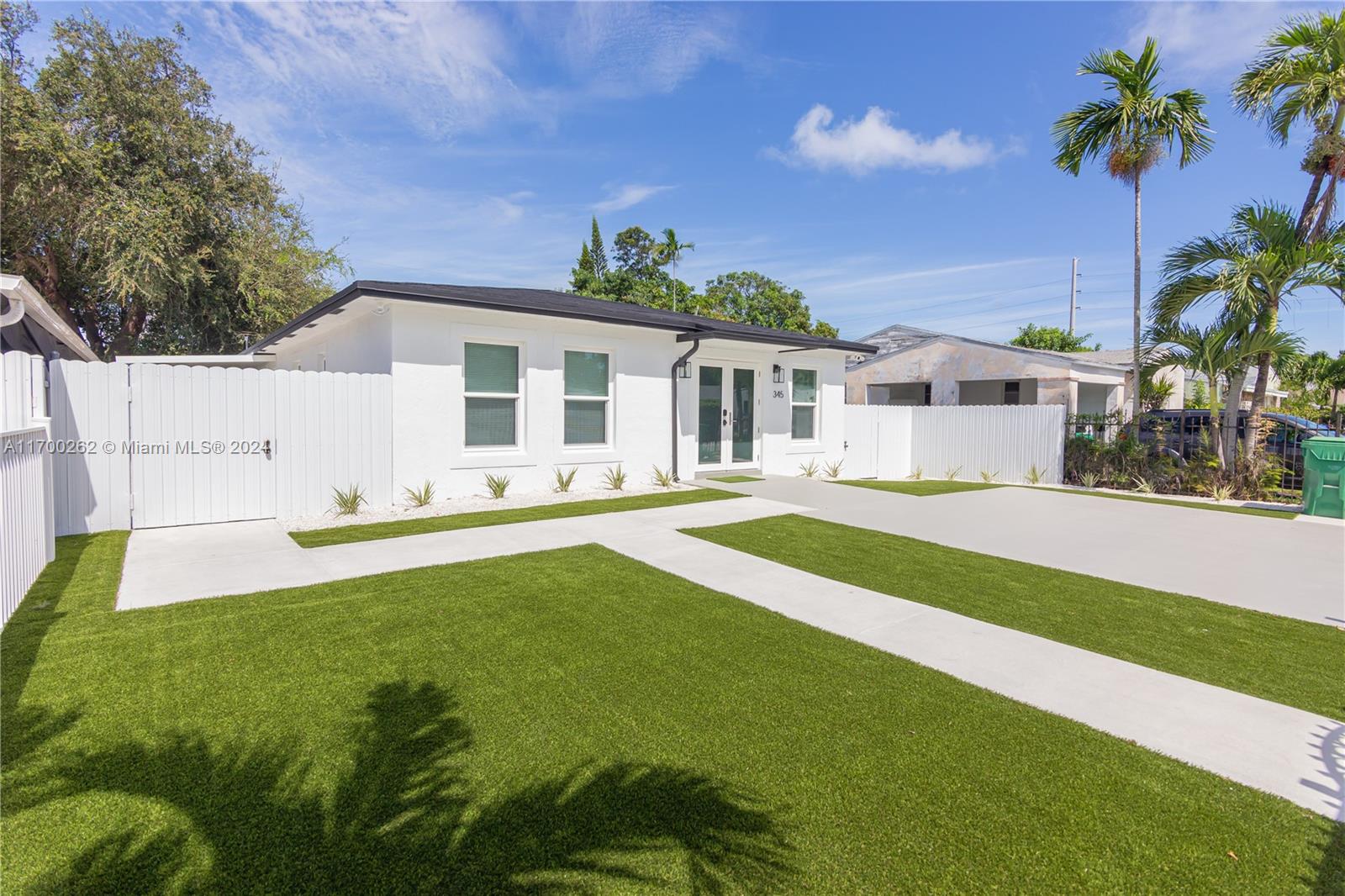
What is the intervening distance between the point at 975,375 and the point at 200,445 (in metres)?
18.5

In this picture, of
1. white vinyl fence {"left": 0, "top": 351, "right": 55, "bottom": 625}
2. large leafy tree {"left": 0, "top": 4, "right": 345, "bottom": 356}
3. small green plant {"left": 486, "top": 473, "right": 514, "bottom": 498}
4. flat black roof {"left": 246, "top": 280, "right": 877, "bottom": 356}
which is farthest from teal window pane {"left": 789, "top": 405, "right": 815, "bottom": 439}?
large leafy tree {"left": 0, "top": 4, "right": 345, "bottom": 356}

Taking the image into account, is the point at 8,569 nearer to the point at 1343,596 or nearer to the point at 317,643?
the point at 317,643

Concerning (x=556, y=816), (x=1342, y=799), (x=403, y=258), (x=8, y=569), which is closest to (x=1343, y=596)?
(x=1342, y=799)

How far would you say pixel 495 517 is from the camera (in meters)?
8.52

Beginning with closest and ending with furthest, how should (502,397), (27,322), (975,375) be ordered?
(27,322) → (502,397) → (975,375)

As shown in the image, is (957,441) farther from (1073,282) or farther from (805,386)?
(1073,282)

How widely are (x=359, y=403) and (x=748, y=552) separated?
5.97m

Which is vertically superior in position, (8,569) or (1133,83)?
(1133,83)

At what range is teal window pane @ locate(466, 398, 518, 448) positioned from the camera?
9.87 meters

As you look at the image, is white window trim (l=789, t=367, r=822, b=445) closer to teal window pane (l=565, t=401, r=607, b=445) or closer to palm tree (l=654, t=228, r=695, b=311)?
teal window pane (l=565, t=401, r=607, b=445)

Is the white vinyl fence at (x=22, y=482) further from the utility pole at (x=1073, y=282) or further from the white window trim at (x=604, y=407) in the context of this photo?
the utility pole at (x=1073, y=282)

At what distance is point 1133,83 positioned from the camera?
13031mm

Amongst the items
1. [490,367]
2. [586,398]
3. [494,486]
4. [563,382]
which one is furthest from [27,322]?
[586,398]

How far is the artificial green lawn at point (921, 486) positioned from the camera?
1220 centimetres
